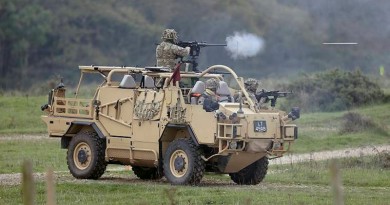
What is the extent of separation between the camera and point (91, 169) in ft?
61.3

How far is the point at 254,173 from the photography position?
59.5ft

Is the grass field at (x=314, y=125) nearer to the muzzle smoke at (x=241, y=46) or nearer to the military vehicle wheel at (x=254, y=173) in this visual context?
the muzzle smoke at (x=241, y=46)

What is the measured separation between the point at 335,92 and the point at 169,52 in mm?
18416

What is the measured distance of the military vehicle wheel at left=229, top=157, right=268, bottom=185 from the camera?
1808 cm

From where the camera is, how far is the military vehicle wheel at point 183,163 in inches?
674

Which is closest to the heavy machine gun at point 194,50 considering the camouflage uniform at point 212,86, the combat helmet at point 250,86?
the combat helmet at point 250,86

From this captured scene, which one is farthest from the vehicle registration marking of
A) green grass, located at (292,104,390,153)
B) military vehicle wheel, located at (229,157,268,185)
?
green grass, located at (292,104,390,153)

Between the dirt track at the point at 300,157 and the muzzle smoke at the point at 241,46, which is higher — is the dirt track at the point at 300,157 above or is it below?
below

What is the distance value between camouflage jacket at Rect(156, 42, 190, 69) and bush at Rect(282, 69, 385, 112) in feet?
53.8

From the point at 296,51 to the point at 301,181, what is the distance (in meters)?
28.3

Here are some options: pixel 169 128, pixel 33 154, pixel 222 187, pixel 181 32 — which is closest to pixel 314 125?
pixel 33 154

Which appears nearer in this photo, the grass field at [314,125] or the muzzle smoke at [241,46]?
the muzzle smoke at [241,46]

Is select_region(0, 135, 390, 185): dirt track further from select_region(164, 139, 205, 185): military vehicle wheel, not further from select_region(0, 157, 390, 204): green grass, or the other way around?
select_region(164, 139, 205, 185): military vehicle wheel

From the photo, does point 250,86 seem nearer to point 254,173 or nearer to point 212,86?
point 212,86
